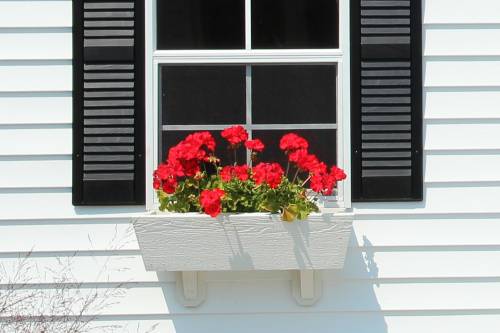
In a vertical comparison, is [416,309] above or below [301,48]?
below

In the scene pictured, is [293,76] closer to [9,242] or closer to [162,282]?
[162,282]

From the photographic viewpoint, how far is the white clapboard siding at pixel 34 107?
3953 mm

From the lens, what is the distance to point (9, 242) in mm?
3951

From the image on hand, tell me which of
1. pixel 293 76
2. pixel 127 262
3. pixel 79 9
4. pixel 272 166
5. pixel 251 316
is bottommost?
pixel 251 316

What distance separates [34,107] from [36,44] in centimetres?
29

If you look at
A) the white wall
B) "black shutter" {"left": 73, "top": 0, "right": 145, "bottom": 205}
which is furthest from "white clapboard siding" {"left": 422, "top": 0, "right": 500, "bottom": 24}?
"black shutter" {"left": 73, "top": 0, "right": 145, "bottom": 205}

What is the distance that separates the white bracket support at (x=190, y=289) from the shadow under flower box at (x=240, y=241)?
21 cm

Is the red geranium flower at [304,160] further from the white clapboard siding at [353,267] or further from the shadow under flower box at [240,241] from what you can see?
the white clapboard siding at [353,267]

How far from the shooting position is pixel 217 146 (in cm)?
405

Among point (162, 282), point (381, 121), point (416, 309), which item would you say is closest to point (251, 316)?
point (162, 282)

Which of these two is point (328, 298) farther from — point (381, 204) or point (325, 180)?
point (325, 180)

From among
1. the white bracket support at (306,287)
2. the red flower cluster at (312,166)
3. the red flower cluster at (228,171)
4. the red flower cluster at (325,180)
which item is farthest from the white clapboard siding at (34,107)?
the white bracket support at (306,287)

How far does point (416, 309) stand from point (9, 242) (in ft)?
6.27

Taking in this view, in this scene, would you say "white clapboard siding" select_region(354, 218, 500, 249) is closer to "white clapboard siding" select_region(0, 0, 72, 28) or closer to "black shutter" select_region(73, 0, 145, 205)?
"black shutter" select_region(73, 0, 145, 205)
